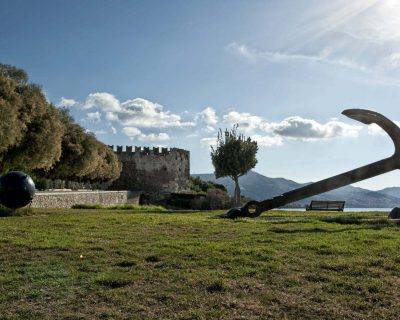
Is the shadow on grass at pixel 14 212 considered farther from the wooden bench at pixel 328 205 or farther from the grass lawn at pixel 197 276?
the wooden bench at pixel 328 205

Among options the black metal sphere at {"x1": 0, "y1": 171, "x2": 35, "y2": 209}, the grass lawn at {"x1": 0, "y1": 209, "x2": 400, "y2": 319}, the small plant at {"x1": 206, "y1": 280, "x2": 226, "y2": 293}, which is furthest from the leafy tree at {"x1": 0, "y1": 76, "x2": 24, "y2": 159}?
the small plant at {"x1": 206, "y1": 280, "x2": 226, "y2": 293}

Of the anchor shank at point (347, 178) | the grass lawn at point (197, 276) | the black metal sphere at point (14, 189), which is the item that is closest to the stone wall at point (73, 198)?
the black metal sphere at point (14, 189)

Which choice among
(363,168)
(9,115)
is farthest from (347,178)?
(9,115)

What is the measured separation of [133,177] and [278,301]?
197 feet

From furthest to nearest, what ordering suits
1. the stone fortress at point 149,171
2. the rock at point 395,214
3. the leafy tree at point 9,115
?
the stone fortress at point 149,171
the leafy tree at point 9,115
the rock at point 395,214

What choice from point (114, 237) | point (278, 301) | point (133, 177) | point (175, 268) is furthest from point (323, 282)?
point (133, 177)

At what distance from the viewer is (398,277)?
272 inches

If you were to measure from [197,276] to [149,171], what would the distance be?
5884 centimetres

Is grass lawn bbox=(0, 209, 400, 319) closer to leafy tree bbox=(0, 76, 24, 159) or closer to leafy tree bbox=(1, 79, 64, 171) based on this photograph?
leafy tree bbox=(0, 76, 24, 159)

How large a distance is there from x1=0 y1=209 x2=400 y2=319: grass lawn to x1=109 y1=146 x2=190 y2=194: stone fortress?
54.6 m

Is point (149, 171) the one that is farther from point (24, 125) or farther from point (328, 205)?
point (24, 125)

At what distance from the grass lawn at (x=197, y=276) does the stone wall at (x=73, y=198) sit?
13675 millimetres

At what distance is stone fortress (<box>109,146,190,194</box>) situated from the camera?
65.2 m

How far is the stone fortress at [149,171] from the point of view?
214 feet
